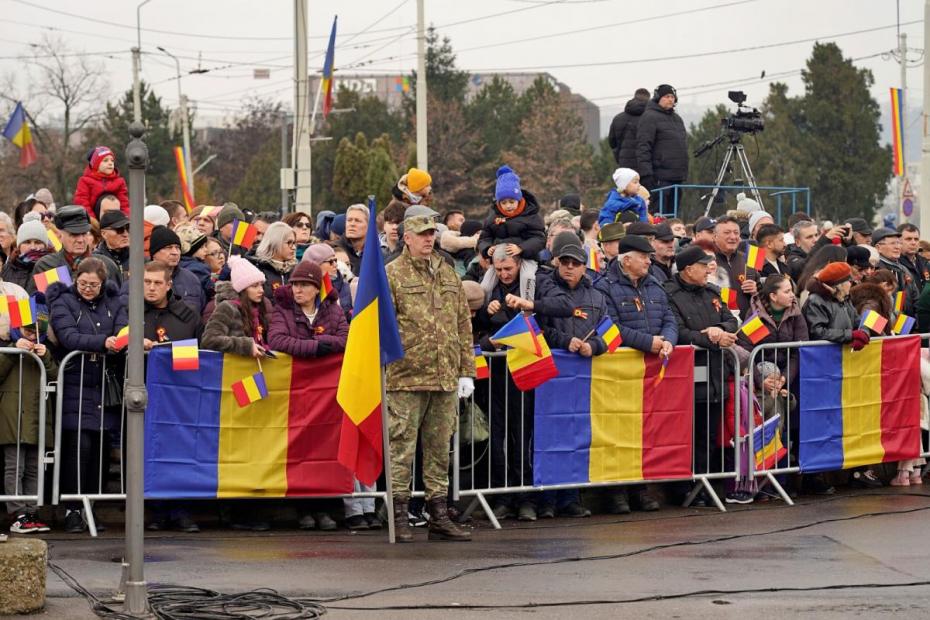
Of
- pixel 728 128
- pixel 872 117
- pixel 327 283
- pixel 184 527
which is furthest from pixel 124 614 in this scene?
pixel 872 117

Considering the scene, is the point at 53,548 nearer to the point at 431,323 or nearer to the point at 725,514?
the point at 431,323

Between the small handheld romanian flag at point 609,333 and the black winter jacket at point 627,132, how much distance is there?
7522mm

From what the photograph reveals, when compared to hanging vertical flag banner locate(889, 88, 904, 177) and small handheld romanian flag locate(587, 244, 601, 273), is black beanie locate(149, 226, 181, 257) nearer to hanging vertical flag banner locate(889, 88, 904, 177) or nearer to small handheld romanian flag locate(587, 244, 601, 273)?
small handheld romanian flag locate(587, 244, 601, 273)

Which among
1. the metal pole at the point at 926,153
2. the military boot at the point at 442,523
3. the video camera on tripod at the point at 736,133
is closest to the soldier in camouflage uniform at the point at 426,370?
the military boot at the point at 442,523

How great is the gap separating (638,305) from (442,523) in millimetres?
2555

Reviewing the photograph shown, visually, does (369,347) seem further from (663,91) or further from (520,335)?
(663,91)

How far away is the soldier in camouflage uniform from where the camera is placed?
1023 cm

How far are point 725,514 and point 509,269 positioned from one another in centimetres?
252

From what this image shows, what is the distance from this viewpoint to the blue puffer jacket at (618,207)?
15.2m

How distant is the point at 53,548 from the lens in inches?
376

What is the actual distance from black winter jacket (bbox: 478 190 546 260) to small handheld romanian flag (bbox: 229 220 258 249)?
8.00 feet

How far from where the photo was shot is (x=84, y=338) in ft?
33.5

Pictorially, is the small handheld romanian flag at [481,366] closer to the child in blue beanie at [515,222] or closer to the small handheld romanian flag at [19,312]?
the child in blue beanie at [515,222]

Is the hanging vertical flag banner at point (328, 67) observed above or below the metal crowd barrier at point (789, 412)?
above
